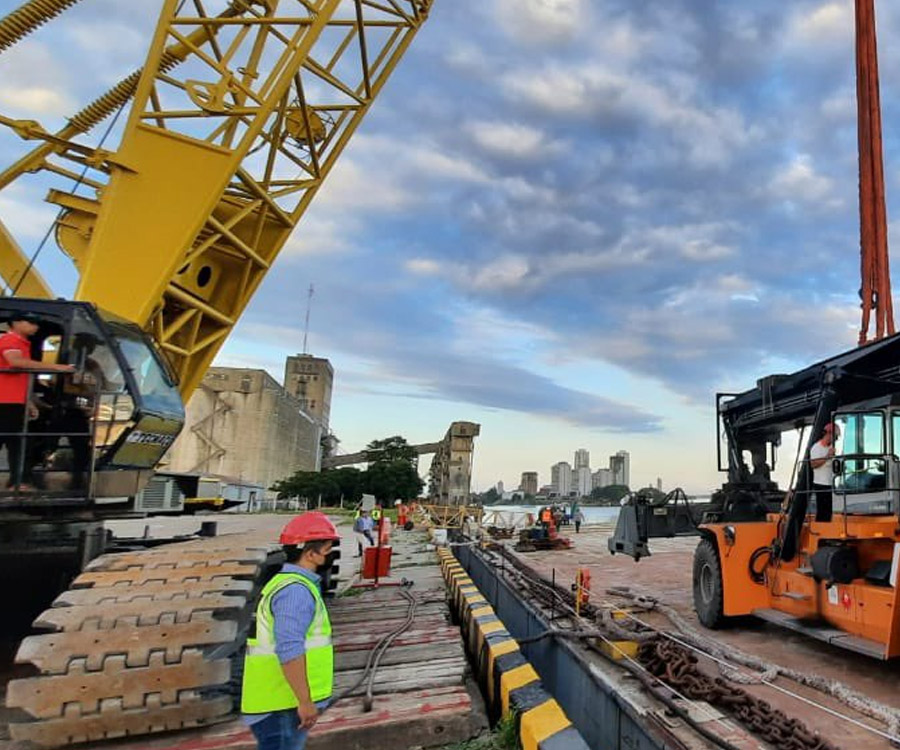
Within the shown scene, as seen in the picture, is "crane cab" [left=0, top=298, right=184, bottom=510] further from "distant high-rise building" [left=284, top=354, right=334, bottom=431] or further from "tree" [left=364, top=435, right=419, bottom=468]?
"distant high-rise building" [left=284, top=354, right=334, bottom=431]

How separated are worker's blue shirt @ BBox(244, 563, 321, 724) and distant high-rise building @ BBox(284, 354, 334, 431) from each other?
321 feet

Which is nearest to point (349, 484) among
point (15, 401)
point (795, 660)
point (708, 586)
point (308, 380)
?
point (308, 380)

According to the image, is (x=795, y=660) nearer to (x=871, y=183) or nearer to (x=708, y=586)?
(x=708, y=586)

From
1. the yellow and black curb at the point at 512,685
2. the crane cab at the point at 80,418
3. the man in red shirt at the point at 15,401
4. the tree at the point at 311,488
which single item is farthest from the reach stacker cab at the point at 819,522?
the tree at the point at 311,488

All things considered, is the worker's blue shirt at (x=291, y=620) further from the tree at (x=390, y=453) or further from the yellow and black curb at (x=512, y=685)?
the tree at (x=390, y=453)

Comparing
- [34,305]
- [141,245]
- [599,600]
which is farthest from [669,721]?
[141,245]

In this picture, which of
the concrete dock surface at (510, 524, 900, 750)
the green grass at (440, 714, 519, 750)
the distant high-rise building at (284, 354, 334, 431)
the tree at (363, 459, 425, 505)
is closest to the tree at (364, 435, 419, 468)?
the tree at (363, 459, 425, 505)

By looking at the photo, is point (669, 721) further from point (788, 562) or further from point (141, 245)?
point (141, 245)

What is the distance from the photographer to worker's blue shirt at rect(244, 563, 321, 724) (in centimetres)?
252

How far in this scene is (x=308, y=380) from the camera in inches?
4006

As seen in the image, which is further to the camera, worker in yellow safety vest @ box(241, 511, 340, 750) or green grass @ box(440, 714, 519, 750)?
green grass @ box(440, 714, 519, 750)

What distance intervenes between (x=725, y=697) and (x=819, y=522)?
8.90 ft

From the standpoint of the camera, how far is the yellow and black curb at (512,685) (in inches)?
130

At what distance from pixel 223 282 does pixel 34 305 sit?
2924 millimetres
